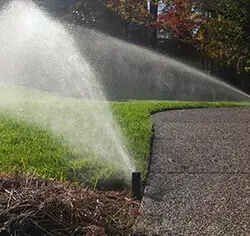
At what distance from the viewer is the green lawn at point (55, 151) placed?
14.6ft

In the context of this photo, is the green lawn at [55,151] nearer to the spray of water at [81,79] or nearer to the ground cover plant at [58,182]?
the ground cover plant at [58,182]

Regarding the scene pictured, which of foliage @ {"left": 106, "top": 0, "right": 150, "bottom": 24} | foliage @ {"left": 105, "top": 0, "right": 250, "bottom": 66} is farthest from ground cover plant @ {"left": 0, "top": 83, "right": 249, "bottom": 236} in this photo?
foliage @ {"left": 106, "top": 0, "right": 150, "bottom": 24}

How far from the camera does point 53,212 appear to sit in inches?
114

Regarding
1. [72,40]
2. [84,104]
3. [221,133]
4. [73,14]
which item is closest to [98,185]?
[221,133]

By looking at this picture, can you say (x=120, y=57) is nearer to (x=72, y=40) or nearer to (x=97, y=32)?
(x=97, y=32)

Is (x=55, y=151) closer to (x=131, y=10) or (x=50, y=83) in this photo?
(x=50, y=83)

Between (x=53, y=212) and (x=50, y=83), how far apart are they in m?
11.6

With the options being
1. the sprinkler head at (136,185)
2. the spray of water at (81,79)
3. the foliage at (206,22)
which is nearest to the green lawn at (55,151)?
the spray of water at (81,79)

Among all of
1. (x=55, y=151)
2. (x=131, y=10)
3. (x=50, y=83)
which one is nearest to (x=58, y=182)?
(x=55, y=151)

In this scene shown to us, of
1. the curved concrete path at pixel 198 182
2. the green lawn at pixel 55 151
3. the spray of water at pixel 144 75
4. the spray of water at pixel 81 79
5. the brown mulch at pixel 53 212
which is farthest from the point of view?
the spray of water at pixel 144 75

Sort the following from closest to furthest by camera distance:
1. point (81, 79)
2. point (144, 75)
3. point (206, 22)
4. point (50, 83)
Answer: point (81, 79) → point (50, 83) → point (206, 22) → point (144, 75)

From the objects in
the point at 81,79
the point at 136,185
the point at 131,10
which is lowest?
the point at 81,79

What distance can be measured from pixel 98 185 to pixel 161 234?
3.45 ft

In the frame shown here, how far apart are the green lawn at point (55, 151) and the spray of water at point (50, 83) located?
15cm
